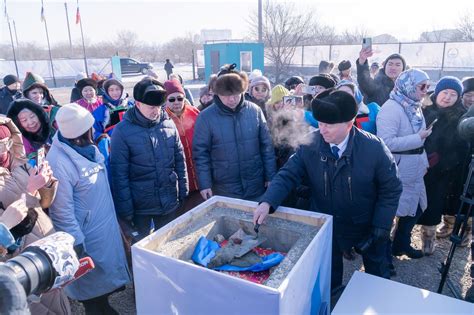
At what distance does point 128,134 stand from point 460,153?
3125mm

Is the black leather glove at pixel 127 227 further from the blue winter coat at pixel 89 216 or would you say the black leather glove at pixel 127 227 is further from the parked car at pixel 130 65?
the parked car at pixel 130 65

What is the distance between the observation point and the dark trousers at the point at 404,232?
11.0 feet

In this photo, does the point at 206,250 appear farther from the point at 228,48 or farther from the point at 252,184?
the point at 228,48

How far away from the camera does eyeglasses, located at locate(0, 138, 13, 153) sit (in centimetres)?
190

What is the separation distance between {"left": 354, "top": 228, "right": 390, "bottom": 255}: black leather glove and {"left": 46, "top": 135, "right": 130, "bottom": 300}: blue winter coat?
5.56 ft

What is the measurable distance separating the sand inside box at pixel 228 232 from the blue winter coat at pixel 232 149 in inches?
31.9

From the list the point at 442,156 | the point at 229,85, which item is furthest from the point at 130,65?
the point at 442,156

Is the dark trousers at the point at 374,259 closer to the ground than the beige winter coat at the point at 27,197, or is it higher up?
closer to the ground

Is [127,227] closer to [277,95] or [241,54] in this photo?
[277,95]

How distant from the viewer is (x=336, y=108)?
2.02 m

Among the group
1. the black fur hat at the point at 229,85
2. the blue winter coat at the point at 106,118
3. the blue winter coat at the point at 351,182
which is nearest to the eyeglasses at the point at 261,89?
the black fur hat at the point at 229,85

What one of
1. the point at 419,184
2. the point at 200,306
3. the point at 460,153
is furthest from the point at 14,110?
the point at 460,153

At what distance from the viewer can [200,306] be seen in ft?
4.94

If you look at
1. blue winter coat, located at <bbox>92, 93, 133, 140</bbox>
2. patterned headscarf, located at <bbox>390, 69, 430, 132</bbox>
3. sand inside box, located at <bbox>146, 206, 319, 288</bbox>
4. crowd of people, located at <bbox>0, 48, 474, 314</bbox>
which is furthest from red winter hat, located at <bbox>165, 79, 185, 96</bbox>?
patterned headscarf, located at <bbox>390, 69, 430, 132</bbox>
